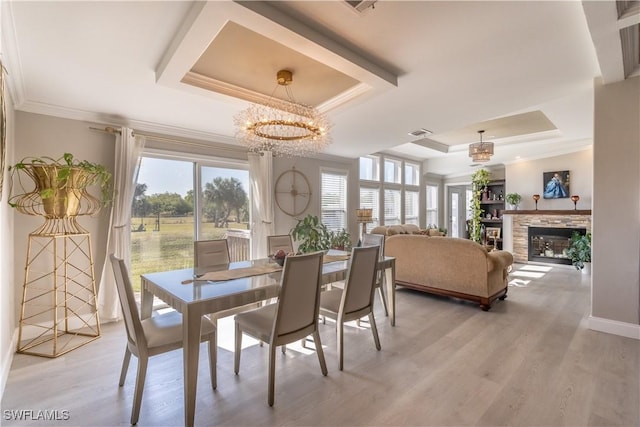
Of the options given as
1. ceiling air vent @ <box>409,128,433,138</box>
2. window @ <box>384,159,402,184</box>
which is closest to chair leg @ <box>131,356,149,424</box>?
ceiling air vent @ <box>409,128,433,138</box>

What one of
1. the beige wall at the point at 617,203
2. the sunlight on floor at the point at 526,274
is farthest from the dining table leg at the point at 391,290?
the sunlight on floor at the point at 526,274

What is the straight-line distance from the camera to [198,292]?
7.00ft

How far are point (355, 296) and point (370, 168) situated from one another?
16.7 feet

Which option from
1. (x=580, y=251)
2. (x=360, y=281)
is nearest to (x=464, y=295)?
(x=360, y=281)

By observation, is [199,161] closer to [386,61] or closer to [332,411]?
[386,61]

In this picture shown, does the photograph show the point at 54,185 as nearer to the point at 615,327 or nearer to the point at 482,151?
the point at 615,327

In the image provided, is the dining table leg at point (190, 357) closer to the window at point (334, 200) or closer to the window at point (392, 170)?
the window at point (334, 200)

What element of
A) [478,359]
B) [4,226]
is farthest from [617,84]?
[4,226]

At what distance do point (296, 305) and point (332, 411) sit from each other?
71 centimetres

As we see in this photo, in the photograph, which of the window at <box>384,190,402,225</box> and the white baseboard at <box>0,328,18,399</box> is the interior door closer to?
the window at <box>384,190,402,225</box>

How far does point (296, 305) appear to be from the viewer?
7.31ft

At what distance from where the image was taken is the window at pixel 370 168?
23.5 feet

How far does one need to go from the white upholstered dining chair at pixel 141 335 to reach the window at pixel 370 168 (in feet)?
18.1

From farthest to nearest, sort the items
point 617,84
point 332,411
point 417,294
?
1. point 417,294
2. point 617,84
3. point 332,411
